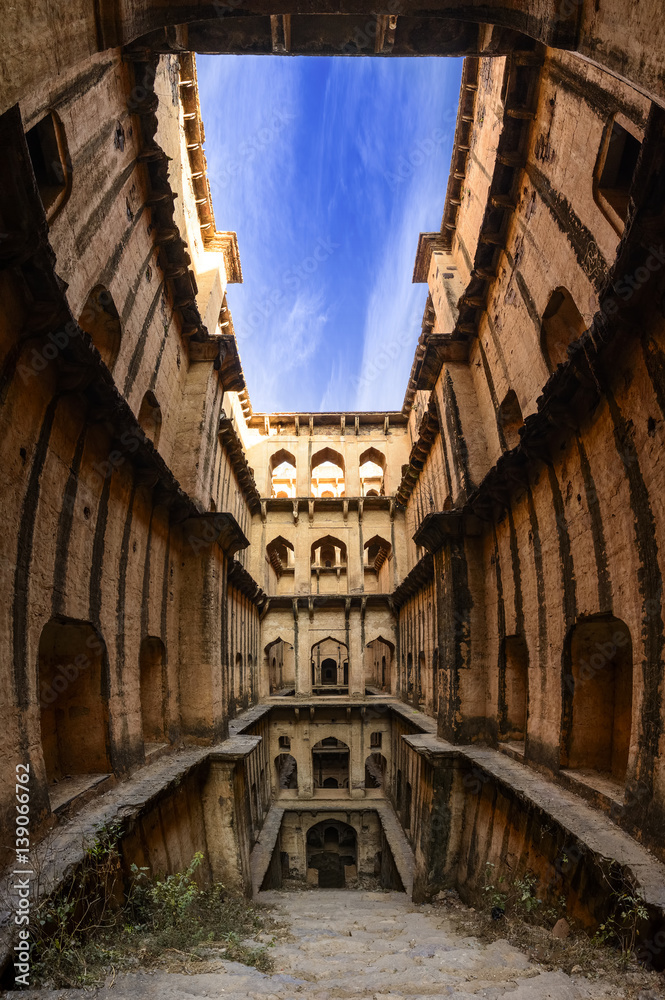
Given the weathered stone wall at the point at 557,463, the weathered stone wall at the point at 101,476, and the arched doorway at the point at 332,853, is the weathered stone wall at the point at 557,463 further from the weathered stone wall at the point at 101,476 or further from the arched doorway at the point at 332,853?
the arched doorway at the point at 332,853

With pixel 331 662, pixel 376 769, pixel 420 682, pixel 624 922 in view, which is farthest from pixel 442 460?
pixel 331 662

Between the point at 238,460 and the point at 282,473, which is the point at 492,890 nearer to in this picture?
the point at 238,460

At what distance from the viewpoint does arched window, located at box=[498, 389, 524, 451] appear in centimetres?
1106

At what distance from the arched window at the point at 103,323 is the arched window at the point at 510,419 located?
729cm

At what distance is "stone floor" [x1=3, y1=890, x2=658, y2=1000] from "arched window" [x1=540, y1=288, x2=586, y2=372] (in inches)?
303

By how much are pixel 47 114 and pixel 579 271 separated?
694 cm

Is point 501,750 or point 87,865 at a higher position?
point 87,865

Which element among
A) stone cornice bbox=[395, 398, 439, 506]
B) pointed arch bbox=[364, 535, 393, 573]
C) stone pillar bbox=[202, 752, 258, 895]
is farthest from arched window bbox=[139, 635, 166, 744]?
pointed arch bbox=[364, 535, 393, 573]

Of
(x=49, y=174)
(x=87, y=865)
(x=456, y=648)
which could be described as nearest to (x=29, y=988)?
(x=87, y=865)

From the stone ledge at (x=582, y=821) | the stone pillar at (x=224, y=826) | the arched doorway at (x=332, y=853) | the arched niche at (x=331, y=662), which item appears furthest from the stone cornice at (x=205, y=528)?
the arched niche at (x=331, y=662)

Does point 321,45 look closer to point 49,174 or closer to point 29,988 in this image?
point 49,174

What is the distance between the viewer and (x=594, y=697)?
7695 millimetres

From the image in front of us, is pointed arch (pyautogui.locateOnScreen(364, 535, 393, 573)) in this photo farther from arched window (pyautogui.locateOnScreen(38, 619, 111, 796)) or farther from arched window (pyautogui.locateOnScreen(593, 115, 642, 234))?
arched window (pyautogui.locateOnScreen(593, 115, 642, 234))

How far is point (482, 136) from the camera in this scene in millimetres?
12945
